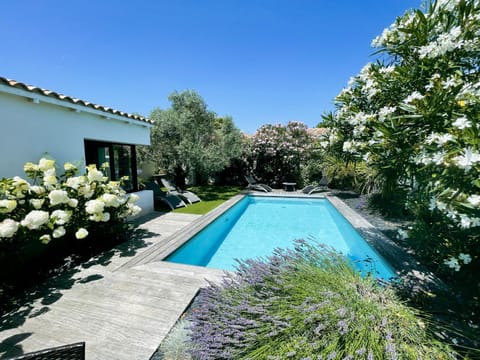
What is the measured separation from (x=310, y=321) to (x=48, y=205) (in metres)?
5.34

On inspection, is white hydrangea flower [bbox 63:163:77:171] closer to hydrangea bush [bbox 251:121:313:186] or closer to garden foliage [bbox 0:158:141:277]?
garden foliage [bbox 0:158:141:277]

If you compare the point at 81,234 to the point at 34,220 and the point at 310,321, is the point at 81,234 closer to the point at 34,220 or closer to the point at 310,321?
the point at 34,220

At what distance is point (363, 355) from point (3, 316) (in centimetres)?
481

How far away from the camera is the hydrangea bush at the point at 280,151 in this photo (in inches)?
627

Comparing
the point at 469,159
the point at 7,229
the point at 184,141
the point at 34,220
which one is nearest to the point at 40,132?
the point at 34,220

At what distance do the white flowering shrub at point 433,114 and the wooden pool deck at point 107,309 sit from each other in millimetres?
3704

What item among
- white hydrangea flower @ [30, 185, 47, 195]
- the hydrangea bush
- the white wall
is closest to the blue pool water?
white hydrangea flower @ [30, 185, 47, 195]

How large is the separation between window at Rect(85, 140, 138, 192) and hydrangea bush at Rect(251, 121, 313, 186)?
10.2m

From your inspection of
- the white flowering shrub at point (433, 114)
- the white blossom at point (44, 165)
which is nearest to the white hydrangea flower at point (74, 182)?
the white blossom at point (44, 165)

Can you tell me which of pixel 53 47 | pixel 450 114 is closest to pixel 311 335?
pixel 450 114

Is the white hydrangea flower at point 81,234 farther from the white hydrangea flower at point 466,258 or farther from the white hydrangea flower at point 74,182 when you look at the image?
the white hydrangea flower at point 466,258

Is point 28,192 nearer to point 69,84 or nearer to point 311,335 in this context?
point 311,335

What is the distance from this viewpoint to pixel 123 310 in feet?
10.1

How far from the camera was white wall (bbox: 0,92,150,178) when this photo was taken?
427 cm
